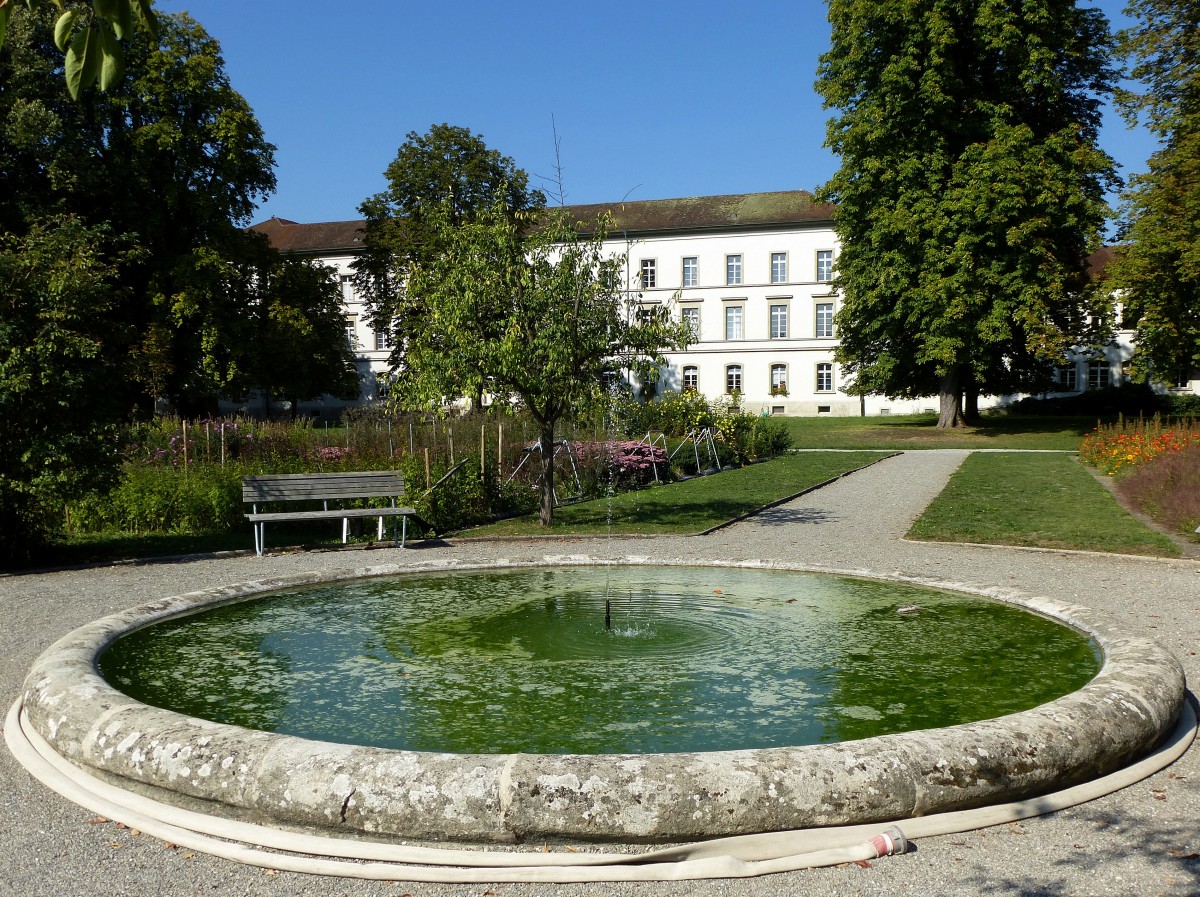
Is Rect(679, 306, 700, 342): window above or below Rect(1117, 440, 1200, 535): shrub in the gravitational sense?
above

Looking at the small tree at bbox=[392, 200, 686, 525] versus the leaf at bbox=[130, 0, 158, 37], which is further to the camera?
the small tree at bbox=[392, 200, 686, 525]

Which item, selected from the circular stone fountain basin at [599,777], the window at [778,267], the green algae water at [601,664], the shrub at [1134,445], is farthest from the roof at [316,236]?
the circular stone fountain basin at [599,777]

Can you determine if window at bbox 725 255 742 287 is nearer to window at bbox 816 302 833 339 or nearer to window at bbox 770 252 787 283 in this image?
window at bbox 770 252 787 283

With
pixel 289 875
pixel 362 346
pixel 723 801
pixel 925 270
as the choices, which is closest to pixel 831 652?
pixel 723 801

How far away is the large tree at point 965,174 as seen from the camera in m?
32.1

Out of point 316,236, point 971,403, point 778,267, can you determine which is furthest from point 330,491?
point 316,236

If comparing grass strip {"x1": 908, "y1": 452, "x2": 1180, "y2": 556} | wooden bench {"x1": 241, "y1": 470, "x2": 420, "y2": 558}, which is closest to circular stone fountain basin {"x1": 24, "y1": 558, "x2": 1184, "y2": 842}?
wooden bench {"x1": 241, "y1": 470, "x2": 420, "y2": 558}

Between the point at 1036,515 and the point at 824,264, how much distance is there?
140ft

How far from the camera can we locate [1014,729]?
4.36 m

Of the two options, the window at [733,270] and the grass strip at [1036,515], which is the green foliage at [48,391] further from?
the window at [733,270]

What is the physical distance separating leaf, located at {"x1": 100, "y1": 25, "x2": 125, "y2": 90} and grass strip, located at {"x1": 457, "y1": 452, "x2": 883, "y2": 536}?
1138 centimetres

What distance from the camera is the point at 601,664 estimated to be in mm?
6426

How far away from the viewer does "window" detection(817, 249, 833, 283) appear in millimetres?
55562

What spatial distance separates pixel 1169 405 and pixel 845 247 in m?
18.9
